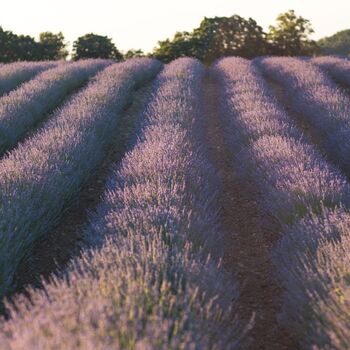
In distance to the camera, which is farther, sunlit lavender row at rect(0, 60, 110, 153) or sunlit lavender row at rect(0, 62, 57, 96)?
sunlit lavender row at rect(0, 62, 57, 96)

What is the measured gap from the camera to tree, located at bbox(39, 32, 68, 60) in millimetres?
22266

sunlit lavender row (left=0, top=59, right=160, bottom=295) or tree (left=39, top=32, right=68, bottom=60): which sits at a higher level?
tree (left=39, top=32, right=68, bottom=60)

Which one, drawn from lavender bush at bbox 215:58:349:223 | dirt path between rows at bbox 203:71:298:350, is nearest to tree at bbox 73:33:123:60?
lavender bush at bbox 215:58:349:223

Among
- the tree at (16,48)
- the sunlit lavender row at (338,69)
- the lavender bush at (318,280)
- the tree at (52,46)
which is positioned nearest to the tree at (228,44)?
the tree at (52,46)

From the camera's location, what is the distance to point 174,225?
131 inches

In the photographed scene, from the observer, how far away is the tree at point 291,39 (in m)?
20.0

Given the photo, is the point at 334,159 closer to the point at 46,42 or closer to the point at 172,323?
the point at 172,323

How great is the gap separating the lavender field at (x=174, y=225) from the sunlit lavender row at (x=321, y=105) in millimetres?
40

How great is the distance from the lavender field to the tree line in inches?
436

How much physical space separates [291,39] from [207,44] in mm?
3933

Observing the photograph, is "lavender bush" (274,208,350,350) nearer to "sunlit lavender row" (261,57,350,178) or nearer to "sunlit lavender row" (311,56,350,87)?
"sunlit lavender row" (261,57,350,178)

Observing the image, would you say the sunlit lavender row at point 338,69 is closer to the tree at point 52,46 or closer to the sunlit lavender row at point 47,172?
the sunlit lavender row at point 47,172

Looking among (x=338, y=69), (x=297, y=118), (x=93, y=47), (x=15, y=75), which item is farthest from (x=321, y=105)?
(x=93, y=47)

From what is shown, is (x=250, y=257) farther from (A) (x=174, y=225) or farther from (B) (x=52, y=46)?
(B) (x=52, y=46)
